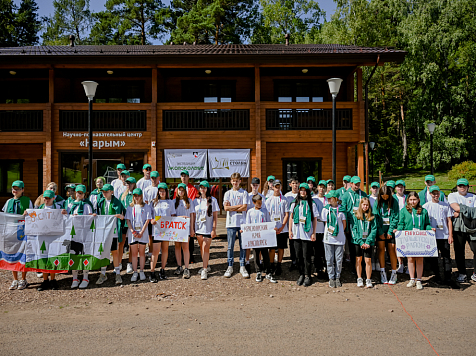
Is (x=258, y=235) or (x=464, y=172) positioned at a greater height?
(x=464, y=172)

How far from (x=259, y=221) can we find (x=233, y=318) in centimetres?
234

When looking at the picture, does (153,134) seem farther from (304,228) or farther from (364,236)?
(364,236)

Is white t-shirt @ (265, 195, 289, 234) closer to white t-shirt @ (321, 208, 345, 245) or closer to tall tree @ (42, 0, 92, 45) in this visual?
white t-shirt @ (321, 208, 345, 245)

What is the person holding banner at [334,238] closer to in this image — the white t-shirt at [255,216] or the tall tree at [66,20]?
the white t-shirt at [255,216]

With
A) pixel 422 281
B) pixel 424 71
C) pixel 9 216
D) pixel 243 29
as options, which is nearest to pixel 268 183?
pixel 422 281

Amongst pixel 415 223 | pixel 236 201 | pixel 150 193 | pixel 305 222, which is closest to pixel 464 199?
pixel 415 223

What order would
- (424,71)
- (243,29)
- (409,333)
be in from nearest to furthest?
(409,333), (424,71), (243,29)

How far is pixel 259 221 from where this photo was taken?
7.21 m

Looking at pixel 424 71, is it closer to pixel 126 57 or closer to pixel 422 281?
pixel 126 57

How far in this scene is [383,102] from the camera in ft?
120

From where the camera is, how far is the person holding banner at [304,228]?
269 inches

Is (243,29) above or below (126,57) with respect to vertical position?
above

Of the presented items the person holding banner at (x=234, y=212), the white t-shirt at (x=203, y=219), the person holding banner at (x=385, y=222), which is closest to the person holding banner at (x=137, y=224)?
the white t-shirt at (x=203, y=219)

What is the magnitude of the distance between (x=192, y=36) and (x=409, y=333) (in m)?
30.1
